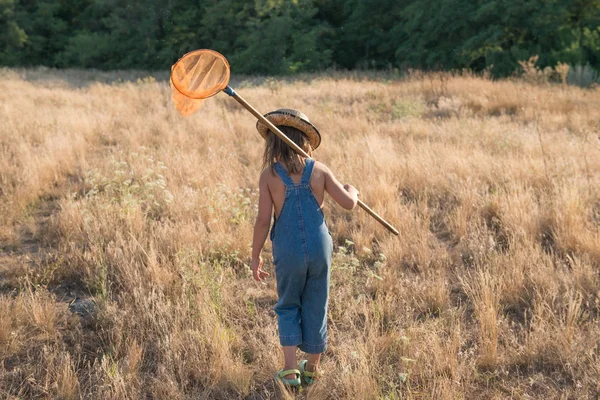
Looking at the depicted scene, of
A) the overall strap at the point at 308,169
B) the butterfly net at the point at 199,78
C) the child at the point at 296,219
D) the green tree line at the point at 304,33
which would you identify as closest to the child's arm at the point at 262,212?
the child at the point at 296,219

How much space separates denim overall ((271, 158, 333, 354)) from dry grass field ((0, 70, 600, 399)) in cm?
32

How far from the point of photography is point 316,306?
9.27 feet

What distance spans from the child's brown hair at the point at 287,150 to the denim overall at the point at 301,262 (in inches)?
1.5

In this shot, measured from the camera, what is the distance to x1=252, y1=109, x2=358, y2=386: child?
269 centimetres

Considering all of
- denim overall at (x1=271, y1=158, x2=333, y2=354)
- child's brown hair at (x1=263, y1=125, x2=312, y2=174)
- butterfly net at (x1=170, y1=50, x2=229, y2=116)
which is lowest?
denim overall at (x1=271, y1=158, x2=333, y2=354)

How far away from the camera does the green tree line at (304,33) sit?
19.5 metres

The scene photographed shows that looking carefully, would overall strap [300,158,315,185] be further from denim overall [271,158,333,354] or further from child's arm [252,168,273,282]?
child's arm [252,168,273,282]

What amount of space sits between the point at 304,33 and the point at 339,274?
25.7 metres

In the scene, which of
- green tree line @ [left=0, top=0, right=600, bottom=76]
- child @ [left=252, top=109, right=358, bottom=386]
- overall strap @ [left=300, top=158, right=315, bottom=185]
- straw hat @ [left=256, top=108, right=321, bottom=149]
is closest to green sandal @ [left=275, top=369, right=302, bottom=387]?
child @ [left=252, top=109, right=358, bottom=386]

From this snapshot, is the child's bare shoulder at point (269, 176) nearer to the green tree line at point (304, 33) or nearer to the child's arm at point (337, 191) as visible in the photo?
the child's arm at point (337, 191)

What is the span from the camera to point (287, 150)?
2.69m

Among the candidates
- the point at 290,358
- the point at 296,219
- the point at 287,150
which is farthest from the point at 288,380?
the point at 287,150

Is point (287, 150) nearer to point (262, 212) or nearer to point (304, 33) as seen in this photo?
point (262, 212)

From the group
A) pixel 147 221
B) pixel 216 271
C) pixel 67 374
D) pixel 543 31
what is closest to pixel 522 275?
pixel 216 271
